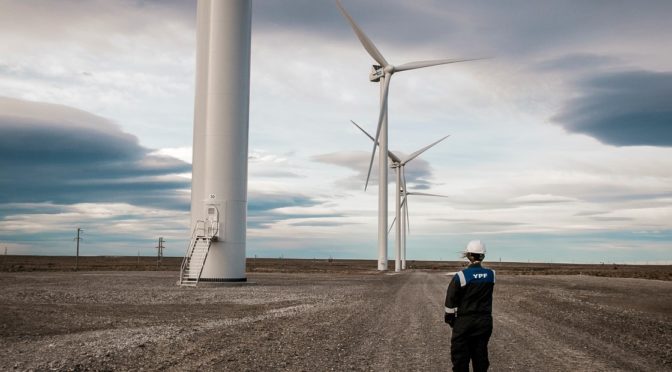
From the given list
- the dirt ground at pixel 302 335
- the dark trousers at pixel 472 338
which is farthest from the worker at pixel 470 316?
the dirt ground at pixel 302 335

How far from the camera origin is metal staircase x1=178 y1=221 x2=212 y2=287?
138 feet

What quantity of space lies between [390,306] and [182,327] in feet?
37.9

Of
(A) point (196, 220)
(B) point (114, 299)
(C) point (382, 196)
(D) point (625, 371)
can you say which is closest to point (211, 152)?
(A) point (196, 220)

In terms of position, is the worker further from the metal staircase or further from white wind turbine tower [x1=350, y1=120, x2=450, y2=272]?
white wind turbine tower [x1=350, y1=120, x2=450, y2=272]

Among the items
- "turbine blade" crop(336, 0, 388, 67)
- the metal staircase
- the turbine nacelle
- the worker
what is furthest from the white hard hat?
the turbine nacelle

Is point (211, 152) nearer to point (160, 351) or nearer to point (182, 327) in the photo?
point (182, 327)

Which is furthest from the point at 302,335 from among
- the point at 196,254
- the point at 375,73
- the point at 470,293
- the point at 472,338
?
the point at 375,73

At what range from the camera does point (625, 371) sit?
13.0 m

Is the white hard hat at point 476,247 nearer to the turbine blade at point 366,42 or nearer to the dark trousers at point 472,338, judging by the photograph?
the dark trousers at point 472,338

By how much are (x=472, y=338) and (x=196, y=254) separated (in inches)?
1396

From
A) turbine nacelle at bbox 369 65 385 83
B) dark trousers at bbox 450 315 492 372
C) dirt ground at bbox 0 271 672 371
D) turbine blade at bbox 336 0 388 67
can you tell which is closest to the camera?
dark trousers at bbox 450 315 492 372

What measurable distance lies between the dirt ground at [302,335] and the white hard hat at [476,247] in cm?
409

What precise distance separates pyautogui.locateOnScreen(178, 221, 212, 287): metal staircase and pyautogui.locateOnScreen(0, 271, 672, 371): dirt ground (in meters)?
10.9

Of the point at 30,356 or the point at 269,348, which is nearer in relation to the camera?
the point at 30,356
